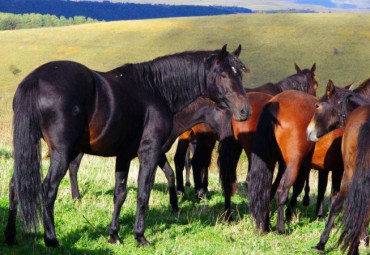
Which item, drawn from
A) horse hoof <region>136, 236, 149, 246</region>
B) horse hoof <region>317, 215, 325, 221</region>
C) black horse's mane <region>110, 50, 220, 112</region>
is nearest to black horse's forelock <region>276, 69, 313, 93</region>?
horse hoof <region>317, 215, 325, 221</region>

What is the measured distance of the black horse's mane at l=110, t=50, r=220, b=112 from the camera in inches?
249

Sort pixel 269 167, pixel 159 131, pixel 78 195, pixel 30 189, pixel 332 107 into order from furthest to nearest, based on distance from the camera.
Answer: pixel 78 195, pixel 269 167, pixel 332 107, pixel 159 131, pixel 30 189

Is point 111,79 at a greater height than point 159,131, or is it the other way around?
point 111,79

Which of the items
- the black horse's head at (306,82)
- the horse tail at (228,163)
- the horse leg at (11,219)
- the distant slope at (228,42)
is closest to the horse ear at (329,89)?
the horse tail at (228,163)

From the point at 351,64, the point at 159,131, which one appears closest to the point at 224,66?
the point at 159,131

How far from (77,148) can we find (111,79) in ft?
2.91

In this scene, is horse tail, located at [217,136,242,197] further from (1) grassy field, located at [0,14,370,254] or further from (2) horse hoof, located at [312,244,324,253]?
(2) horse hoof, located at [312,244,324,253]

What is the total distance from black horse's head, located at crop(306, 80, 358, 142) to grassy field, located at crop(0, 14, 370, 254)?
1.49 meters

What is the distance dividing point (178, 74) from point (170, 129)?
730mm

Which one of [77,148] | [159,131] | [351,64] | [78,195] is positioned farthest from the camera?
[351,64]

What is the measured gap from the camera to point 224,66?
6.17 m

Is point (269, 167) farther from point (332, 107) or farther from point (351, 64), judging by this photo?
point (351, 64)

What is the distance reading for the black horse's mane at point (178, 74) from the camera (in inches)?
249

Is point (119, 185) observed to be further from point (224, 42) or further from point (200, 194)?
point (224, 42)
